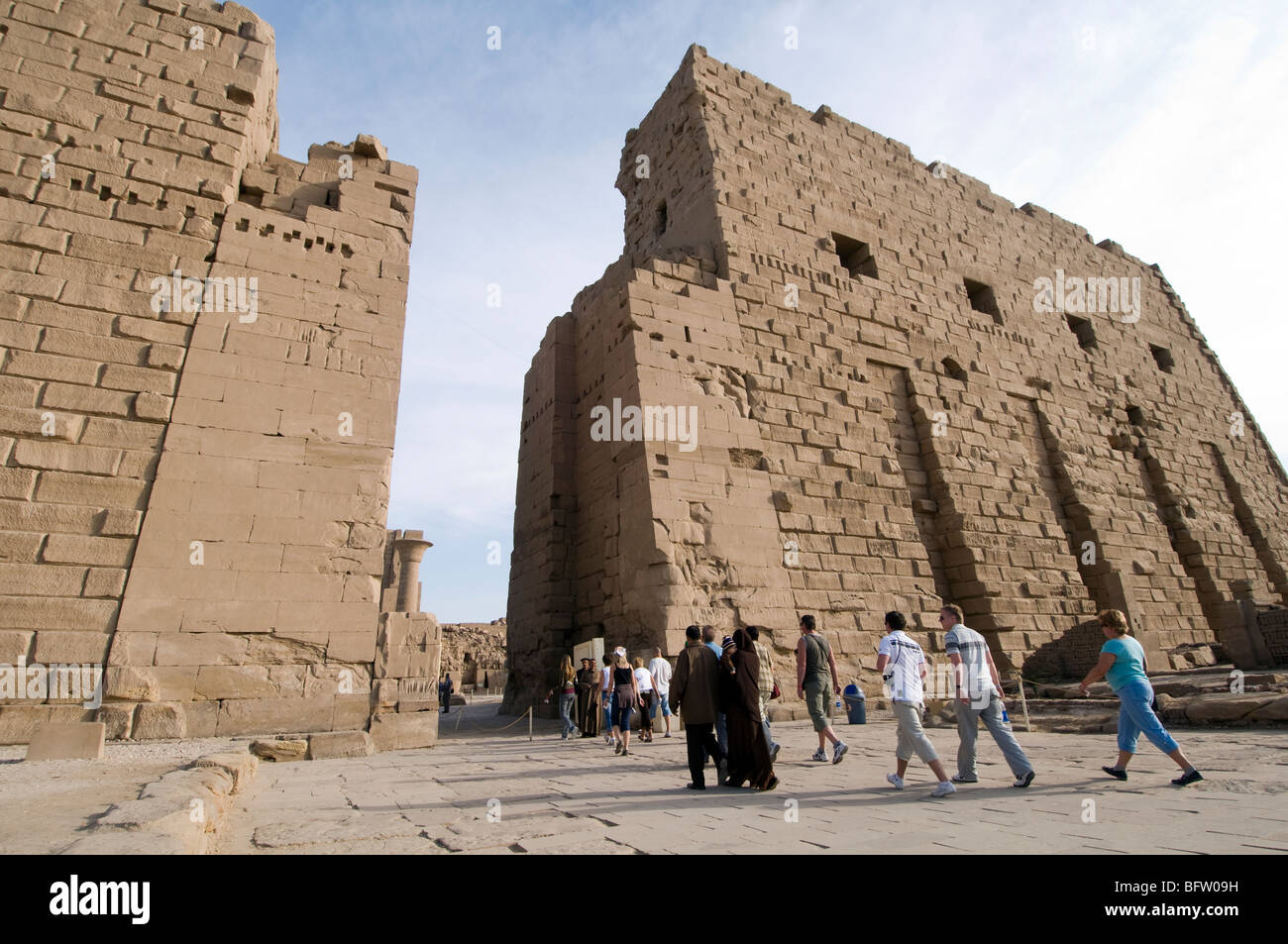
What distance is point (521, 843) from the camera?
2848mm

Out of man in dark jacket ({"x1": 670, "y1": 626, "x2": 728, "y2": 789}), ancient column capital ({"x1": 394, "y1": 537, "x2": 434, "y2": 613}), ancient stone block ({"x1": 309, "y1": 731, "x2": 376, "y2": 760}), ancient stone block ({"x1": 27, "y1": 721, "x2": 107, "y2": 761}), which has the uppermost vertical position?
ancient column capital ({"x1": 394, "y1": 537, "x2": 434, "y2": 613})

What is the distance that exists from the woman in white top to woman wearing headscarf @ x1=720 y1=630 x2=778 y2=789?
273 centimetres

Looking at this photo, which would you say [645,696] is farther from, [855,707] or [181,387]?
[181,387]

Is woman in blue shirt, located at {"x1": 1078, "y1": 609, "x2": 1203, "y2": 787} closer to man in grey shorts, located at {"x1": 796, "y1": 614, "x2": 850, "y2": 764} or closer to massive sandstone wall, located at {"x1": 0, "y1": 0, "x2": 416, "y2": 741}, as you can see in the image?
man in grey shorts, located at {"x1": 796, "y1": 614, "x2": 850, "y2": 764}

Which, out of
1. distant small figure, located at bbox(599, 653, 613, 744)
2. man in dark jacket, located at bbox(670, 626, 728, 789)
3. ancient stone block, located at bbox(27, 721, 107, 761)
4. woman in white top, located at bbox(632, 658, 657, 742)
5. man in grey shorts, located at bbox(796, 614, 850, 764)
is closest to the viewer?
ancient stone block, located at bbox(27, 721, 107, 761)

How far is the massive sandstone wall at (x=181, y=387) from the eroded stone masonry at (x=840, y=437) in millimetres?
3680

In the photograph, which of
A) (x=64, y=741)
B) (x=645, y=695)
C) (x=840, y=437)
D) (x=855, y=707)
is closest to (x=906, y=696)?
(x=645, y=695)

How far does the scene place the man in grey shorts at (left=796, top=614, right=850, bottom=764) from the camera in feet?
18.4

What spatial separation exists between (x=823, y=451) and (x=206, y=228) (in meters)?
8.80

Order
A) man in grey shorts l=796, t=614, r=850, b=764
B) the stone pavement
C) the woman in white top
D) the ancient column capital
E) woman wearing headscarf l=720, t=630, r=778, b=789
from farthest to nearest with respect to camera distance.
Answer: the ancient column capital < the woman in white top < man in grey shorts l=796, t=614, r=850, b=764 < woman wearing headscarf l=720, t=630, r=778, b=789 < the stone pavement

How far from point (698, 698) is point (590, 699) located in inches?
148

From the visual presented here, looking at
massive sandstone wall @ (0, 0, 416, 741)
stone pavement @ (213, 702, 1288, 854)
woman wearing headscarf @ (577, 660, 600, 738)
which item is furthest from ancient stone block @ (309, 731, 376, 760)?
woman wearing headscarf @ (577, 660, 600, 738)

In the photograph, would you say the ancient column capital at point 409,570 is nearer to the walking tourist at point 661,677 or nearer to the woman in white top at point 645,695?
the woman in white top at point 645,695
